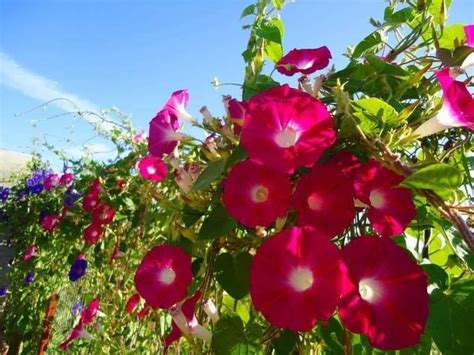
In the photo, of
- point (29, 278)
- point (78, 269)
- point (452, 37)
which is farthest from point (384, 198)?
point (29, 278)

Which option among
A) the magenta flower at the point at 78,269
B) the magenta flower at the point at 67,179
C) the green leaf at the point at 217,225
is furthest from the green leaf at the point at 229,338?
the magenta flower at the point at 67,179

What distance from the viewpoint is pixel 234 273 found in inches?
23.5

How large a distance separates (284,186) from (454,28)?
1.29 feet

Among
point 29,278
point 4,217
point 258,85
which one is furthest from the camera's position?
point 4,217

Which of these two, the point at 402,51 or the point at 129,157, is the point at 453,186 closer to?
the point at 402,51

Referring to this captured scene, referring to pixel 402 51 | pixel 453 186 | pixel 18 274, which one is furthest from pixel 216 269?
pixel 18 274

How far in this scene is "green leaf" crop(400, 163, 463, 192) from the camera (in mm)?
457

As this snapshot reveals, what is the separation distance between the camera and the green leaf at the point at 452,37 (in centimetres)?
66

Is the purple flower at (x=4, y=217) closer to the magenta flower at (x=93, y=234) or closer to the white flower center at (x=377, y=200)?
the magenta flower at (x=93, y=234)

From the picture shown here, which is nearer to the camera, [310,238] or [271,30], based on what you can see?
[310,238]

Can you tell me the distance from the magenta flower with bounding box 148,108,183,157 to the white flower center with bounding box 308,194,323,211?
303mm

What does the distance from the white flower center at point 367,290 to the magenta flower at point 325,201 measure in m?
0.07

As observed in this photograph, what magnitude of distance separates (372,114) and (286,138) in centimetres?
11

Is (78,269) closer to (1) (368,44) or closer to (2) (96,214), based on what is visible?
(2) (96,214)
